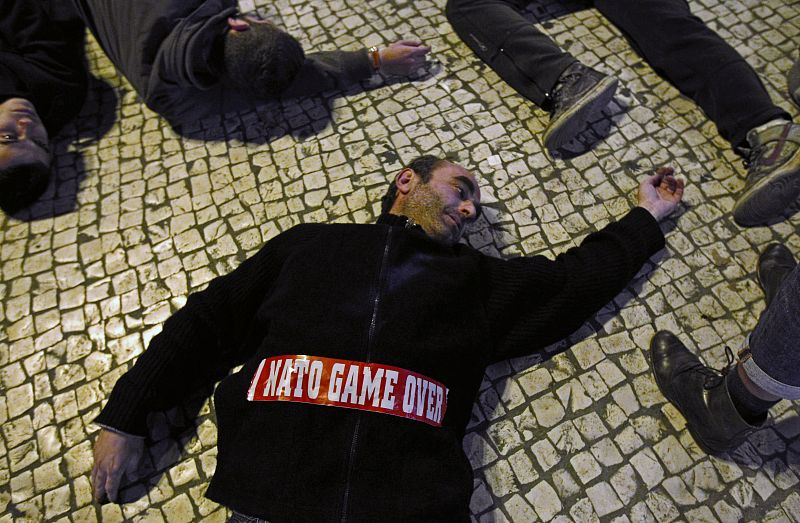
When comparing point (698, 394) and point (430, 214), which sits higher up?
point (430, 214)

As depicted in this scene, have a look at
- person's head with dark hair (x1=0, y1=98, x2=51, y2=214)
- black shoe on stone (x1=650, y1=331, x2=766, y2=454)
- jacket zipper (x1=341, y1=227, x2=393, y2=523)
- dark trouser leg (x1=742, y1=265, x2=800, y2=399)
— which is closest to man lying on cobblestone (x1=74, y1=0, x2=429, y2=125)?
person's head with dark hair (x1=0, y1=98, x2=51, y2=214)

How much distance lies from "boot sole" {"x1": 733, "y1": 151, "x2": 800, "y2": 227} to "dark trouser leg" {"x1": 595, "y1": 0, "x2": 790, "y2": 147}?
21.5 inches

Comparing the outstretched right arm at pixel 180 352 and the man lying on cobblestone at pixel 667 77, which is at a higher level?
the man lying on cobblestone at pixel 667 77

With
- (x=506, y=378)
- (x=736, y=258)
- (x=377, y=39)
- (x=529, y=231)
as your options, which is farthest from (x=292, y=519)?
(x=377, y=39)

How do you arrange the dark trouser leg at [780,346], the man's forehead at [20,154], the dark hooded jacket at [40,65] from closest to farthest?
1. the dark trouser leg at [780,346]
2. the man's forehead at [20,154]
3. the dark hooded jacket at [40,65]

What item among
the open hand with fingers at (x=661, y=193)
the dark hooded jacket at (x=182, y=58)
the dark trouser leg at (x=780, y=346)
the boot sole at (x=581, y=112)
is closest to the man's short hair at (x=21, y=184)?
the dark hooded jacket at (x=182, y=58)

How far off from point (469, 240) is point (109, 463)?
242cm

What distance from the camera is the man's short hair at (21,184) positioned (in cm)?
362

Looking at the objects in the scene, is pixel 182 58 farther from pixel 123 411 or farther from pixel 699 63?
pixel 699 63

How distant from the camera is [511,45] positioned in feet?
13.7

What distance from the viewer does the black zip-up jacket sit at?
Answer: 2.37 m

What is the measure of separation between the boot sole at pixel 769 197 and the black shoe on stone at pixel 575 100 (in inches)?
43.4

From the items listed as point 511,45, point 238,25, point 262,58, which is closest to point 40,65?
point 238,25

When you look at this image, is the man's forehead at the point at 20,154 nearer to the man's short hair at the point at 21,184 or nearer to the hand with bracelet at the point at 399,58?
the man's short hair at the point at 21,184
